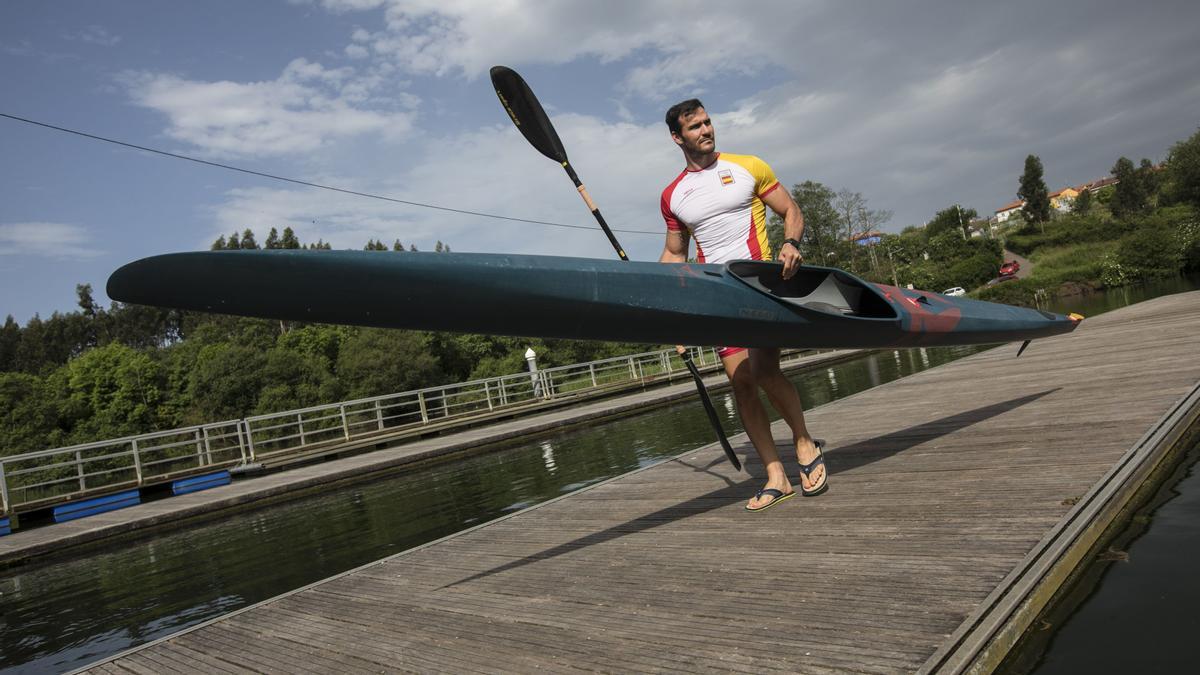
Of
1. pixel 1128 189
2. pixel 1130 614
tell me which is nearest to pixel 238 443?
pixel 1130 614

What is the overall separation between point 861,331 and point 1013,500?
0.97 meters

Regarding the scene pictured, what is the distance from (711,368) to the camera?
953 inches

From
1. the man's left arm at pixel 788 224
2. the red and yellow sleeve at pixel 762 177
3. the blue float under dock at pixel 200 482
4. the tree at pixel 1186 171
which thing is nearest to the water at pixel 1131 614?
the man's left arm at pixel 788 224

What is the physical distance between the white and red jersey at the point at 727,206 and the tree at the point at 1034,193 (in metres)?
85.6

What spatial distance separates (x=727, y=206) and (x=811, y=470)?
1.38 m

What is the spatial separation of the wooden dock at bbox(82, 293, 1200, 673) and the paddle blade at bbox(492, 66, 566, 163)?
2.42m

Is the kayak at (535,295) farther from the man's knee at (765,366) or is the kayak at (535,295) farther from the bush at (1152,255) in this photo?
the bush at (1152,255)

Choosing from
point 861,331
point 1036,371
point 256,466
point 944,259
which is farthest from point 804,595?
point 944,259

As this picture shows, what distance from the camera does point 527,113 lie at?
5.01 metres

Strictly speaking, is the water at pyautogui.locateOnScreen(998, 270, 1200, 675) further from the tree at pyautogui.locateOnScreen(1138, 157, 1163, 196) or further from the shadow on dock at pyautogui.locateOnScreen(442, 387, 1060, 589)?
the tree at pyautogui.locateOnScreen(1138, 157, 1163, 196)

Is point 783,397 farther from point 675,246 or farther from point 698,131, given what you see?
point 698,131

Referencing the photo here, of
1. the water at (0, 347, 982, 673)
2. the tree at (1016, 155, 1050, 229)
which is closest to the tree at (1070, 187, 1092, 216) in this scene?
the tree at (1016, 155, 1050, 229)

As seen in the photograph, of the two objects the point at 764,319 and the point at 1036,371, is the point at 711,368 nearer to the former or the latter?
the point at 1036,371

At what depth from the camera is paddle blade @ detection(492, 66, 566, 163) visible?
4910 millimetres
